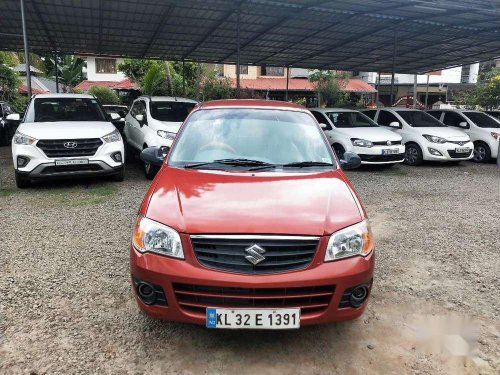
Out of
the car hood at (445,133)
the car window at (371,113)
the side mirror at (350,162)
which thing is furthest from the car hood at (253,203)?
the car window at (371,113)

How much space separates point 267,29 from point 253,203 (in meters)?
11.2

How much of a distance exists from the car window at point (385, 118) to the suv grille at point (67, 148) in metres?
7.91

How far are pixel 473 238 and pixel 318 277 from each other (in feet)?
11.9

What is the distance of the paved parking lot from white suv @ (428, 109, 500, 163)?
248 inches

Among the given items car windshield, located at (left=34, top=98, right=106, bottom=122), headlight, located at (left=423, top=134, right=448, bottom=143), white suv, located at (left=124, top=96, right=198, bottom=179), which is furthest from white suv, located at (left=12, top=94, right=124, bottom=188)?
headlight, located at (left=423, top=134, right=448, bottom=143)

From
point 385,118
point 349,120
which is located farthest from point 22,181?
point 385,118

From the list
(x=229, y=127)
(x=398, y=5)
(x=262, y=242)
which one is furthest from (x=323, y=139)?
(x=398, y=5)

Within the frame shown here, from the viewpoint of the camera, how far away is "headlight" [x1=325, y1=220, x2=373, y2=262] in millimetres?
2629

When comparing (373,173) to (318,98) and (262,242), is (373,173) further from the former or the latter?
(318,98)

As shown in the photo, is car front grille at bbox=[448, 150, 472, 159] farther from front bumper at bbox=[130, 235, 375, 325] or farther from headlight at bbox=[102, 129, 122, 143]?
front bumper at bbox=[130, 235, 375, 325]

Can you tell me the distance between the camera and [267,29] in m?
12.9

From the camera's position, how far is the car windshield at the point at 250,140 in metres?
3.67

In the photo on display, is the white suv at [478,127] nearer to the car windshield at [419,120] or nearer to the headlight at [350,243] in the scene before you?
the car windshield at [419,120]

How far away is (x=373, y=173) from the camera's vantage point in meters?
9.83
